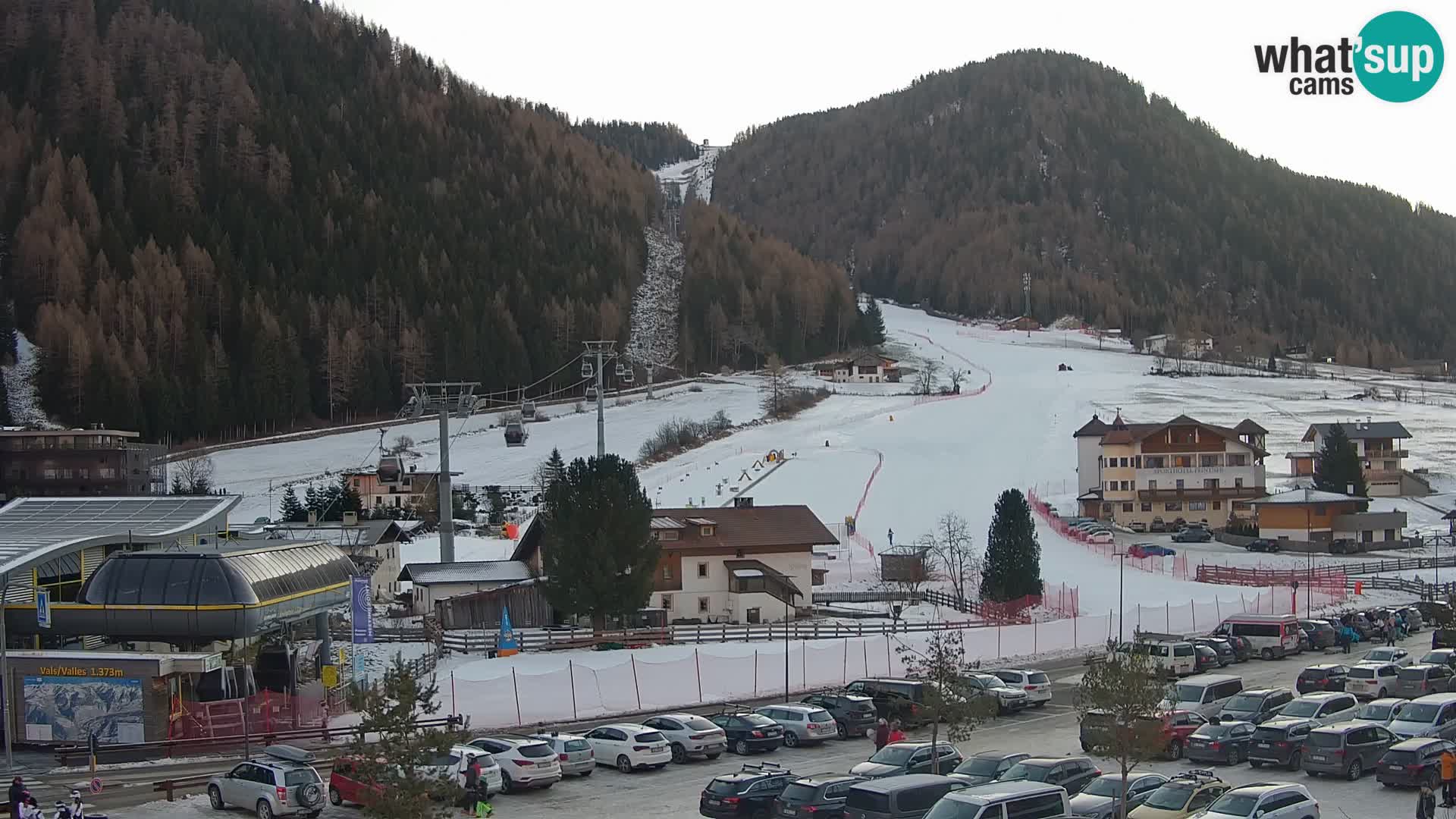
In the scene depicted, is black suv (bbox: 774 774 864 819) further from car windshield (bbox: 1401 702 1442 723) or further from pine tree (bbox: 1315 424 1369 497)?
pine tree (bbox: 1315 424 1369 497)

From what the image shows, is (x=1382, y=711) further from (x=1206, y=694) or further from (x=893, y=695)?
(x=893, y=695)

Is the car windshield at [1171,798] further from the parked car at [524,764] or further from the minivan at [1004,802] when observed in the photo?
the parked car at [524,764]

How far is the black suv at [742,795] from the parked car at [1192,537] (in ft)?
149

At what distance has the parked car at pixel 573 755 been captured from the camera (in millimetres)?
25344

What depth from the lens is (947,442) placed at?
9125 cm

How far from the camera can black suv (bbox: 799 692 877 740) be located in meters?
29.5

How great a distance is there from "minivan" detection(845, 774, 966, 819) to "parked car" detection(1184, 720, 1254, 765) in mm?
7330

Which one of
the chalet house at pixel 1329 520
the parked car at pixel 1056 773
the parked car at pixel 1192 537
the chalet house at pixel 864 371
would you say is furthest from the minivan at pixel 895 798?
the chalet house at pixel 864 371

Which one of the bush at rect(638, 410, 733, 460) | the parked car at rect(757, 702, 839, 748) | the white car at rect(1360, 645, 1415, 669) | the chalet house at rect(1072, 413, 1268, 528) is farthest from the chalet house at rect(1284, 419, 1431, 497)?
the parked car at rect(757, 702, 839, 748)

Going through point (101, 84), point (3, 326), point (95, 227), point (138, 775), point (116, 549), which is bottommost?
point (138, 775)

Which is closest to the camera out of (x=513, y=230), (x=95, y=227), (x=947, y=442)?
(x=947, y=442)

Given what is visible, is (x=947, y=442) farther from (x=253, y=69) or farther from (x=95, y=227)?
(x=253, y=69)

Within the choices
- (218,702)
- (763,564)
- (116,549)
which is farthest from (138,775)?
(763,564)

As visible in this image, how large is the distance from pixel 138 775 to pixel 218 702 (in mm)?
3561
